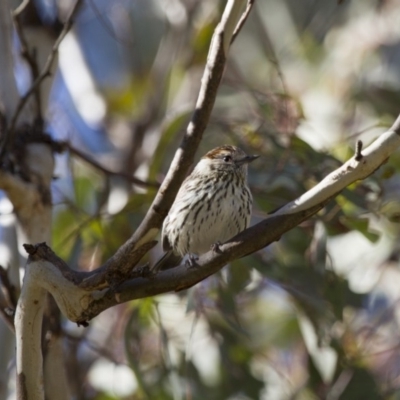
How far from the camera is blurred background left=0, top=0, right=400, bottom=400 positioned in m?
3.83

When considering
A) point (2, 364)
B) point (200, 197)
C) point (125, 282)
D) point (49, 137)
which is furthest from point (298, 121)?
point (125, 282)

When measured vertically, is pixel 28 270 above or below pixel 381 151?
above

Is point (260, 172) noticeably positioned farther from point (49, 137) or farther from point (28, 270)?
point (28, 270)

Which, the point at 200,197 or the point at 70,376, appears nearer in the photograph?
the point at 200,197

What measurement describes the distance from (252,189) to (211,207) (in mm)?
564

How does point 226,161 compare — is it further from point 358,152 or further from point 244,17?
point 358,152

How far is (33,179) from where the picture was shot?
310cm

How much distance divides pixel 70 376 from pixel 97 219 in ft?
3.56

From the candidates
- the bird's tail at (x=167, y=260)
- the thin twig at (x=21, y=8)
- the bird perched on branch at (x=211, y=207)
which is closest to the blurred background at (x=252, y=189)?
the bird's tail at (x=167, y=260)

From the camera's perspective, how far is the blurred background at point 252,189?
383 centimetres

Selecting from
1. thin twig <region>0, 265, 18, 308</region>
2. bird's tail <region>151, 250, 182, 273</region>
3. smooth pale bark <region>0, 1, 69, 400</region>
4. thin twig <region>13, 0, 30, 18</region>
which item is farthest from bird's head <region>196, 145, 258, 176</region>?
thin twig <region>0, 265, 18, 308</region>

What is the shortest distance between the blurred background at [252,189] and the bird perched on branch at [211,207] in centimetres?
29

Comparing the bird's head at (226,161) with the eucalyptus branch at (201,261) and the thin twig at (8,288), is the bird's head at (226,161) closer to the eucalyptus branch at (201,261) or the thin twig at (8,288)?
the thin twig at (8,288)

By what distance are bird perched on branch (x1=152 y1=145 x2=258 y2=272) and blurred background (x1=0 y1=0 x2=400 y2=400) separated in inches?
11.2
